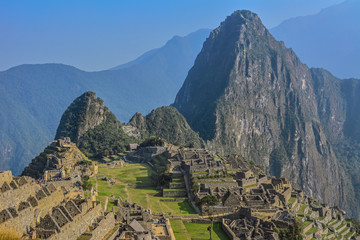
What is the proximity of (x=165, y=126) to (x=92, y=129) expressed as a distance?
47.0 meters

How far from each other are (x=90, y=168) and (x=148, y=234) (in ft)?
108

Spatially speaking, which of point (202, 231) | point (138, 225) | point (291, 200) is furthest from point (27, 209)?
point (291, 200)

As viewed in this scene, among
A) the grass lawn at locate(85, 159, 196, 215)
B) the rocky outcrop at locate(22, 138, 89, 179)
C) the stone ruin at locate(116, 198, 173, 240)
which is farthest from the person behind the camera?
the rocky outcrop at locate(22, 138, 89, 179)

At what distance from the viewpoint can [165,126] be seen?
15962 cm

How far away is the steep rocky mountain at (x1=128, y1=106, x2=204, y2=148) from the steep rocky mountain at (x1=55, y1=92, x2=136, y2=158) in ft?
56.4

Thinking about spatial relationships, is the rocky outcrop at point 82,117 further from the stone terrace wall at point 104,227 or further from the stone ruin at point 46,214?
the stone ruin at point 46,214

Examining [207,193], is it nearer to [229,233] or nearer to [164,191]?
[164,191]

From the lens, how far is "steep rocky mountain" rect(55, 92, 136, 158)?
101 meters

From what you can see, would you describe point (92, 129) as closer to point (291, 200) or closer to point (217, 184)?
point (217, 184)

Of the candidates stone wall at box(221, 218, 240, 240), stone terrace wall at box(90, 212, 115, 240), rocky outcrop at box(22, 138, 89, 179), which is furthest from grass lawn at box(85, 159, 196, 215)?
stone terrace wall at box(90, 212, 115, 240)

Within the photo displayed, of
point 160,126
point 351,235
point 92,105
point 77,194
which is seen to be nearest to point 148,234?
point 77,194

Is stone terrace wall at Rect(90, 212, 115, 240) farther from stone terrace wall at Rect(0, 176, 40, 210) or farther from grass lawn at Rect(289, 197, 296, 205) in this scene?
grass lawn at Rect(289, 197, 296, 205)

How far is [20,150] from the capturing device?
14725 cm

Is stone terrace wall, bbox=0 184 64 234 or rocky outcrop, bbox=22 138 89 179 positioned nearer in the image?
stone terrace wall, bbox=0 184 64 234
